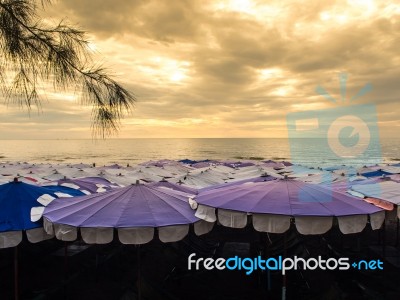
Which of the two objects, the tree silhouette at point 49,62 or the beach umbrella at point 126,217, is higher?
the tree silhouette at point 49,62

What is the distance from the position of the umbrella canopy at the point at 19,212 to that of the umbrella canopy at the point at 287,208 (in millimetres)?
2902

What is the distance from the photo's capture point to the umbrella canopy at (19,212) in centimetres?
538

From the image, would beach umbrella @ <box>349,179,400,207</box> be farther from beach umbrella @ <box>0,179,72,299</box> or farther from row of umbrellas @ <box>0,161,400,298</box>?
beach umbrella @ <box>0,179,72,299</box>

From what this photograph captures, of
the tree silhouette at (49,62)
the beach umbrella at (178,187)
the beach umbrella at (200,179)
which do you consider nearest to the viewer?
the tree silhouette at (49,62)

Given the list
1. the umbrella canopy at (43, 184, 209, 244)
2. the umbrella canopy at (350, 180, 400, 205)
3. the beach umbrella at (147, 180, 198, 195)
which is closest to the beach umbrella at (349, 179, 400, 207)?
the umbrella canopy at (350, 180, 400, 205)

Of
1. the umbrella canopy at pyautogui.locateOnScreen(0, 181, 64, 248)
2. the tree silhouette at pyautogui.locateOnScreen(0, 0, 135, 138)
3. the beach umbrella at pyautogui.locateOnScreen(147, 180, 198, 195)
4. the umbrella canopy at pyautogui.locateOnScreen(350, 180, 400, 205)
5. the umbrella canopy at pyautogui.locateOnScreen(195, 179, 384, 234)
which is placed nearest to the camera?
the tree silhouette at pyautogui.locateOnScreen(0, 0, 135, 138)

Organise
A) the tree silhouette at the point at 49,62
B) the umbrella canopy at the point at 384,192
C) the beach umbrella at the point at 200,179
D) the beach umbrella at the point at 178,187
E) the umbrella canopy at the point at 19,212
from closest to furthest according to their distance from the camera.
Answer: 1. the tree silhouette at the point at 49,62
2. the umbrella canopy at the point at 19,212
3. the umbrella canopy at the point at 384,192
4. the beach umbrella at the point at 178,187
5. the beach umbrella at the point at 200,179

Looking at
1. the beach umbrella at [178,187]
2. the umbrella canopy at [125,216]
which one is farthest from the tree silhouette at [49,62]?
the beach umbrella at [178,187]

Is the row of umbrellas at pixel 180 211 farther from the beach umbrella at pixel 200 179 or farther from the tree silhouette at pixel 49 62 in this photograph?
the beach umbrella at pixel 200 179

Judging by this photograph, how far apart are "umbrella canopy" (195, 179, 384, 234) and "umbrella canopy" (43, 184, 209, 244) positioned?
1.77ft

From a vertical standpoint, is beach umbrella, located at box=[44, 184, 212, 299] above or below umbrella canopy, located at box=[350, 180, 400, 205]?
below

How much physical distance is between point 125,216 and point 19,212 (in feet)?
7.01

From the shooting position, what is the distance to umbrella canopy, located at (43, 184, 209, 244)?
4984mm

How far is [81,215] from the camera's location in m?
5.40
